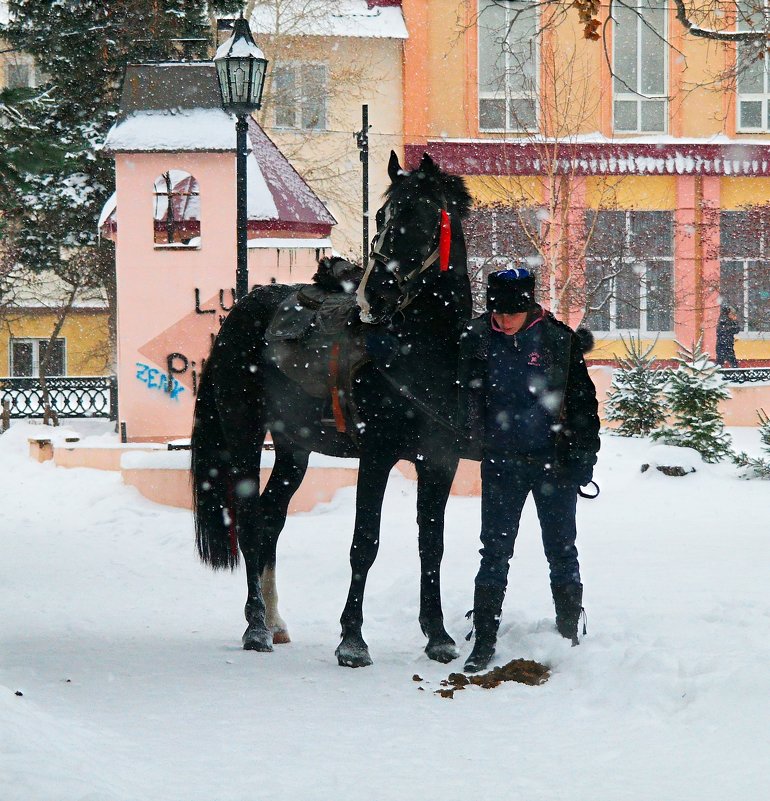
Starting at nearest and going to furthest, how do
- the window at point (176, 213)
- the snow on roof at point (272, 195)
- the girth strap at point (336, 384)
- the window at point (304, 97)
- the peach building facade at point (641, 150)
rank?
the girth strap at point (336, 384)
the snow on roof at point (272, 195)
the window at point (176, 213)
the peach building facade at point (641, 150)
the window at point (304, 97)

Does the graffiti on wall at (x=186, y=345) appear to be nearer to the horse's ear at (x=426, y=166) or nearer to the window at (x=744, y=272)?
the horse's ear at (x=426, y=166)

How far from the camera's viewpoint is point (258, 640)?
6.94 metres

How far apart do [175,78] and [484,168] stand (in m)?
14.5

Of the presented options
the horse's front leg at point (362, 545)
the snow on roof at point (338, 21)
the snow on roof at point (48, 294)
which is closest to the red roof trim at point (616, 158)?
the snow on roof at point (338, 21)

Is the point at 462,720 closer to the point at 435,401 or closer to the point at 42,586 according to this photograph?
the point at 435,401

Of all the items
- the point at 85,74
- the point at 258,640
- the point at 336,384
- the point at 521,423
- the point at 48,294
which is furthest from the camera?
the point at 48,294

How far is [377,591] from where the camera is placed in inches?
338

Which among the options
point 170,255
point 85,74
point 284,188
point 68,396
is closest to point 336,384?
point 170,255

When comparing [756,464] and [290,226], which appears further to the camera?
[290,226]

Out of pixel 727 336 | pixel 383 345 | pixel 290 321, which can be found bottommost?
pixel 727 336

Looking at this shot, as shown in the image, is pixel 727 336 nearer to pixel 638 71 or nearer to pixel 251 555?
pixel 638 71

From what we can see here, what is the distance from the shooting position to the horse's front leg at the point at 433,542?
6.43m

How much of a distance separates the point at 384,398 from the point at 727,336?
23824 mm

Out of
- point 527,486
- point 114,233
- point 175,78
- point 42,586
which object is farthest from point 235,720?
point 114,233
